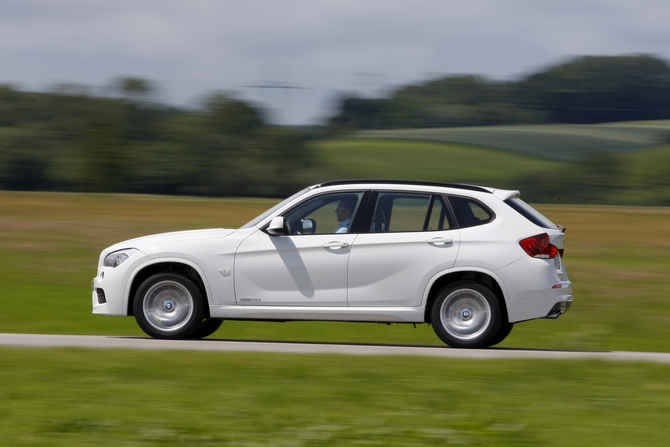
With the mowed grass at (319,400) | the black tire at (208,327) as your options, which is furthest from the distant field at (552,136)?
the mowed grass at (319,400)

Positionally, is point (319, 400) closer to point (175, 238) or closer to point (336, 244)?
point (336, 244)

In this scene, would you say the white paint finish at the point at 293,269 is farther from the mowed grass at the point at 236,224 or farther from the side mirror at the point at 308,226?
the mowed grass at the point at 236,224

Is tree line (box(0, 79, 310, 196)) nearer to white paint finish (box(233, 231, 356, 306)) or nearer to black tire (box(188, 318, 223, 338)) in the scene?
black tire (box(188, 318, 223, 338))

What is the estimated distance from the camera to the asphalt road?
8.04 meters

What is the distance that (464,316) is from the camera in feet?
27.7

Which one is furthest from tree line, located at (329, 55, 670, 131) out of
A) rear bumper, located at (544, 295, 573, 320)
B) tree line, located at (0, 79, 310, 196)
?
rear bumper, located at (544, 295, 573, 320)

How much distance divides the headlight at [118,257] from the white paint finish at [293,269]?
1126 millimetres

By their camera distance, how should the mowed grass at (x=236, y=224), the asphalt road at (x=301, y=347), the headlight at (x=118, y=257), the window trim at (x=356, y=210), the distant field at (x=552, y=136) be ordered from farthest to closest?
1. the distant field at (x=552, y=136)
2. the mowed grass at (x=236, y=224)
3. the headlight at (x=118, y=257)
4. the window trim at (x=356, y=210)
5. the asphalt road at (x=301, y=347)

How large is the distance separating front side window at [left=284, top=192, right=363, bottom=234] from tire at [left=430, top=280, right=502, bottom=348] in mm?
1202

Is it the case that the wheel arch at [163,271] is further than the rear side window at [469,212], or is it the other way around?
the wheel arch at [163,271]

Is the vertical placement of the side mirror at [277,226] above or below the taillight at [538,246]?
above

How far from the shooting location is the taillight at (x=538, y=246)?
27.1ft

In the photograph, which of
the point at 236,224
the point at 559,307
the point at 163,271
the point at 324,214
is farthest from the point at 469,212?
the point at 236,224

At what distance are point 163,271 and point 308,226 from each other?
1551 millimetres
